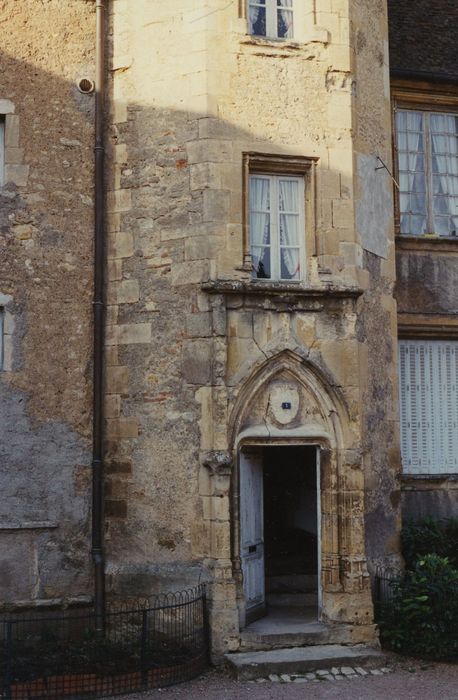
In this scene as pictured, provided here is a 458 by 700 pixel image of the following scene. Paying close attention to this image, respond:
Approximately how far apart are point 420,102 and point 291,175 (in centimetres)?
339

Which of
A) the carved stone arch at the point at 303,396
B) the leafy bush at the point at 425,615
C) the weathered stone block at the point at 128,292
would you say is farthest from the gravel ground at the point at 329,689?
the weathered stone block at the point at 128,292

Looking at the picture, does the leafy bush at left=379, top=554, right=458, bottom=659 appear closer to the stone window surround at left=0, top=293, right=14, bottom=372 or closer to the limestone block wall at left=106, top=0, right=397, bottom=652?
the limestone block wall at left=106, top=0, right=397, bottom=652

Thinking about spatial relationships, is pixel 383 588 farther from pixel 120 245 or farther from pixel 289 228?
pixel 120 245

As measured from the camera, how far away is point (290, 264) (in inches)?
408

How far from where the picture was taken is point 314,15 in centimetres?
1055

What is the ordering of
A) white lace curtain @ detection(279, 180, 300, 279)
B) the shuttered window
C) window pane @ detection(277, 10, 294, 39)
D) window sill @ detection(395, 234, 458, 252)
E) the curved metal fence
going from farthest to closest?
1. window sill @ detection(395, 234, 458, 252)
2. the shuttered window
3. window pane @ detection(277, 10, 294, 39)
4. white lace curtain @ detection(279, 180, 300, 279)
5. the curved metal fence

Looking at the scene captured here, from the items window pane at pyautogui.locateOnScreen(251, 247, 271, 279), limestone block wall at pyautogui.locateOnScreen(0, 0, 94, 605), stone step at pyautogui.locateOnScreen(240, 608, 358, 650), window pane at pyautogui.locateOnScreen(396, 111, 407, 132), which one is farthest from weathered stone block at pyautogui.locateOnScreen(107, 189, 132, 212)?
stone step at pyautogui.locateOnScreen(240, 608, 358, 650)

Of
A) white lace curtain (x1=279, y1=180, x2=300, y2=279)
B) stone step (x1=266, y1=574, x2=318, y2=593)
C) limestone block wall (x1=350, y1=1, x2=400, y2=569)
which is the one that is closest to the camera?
white lace curtain (x1=279, y1=180, x2=300, y2=279)

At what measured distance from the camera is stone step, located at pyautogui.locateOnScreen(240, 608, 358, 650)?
9391 millimetres

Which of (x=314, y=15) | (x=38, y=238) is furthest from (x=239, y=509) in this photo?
(x=314, y=15)

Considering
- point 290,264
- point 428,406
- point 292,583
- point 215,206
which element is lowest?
point 292,583

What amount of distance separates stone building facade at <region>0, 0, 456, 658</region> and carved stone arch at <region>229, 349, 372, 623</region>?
0.02 m

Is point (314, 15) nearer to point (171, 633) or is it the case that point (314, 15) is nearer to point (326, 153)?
point (326, 153)

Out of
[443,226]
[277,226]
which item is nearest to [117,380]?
[277,226]
